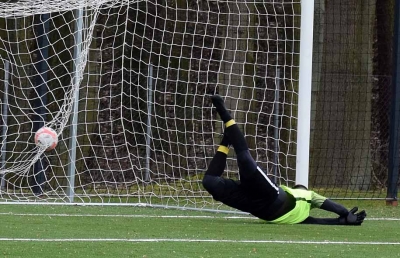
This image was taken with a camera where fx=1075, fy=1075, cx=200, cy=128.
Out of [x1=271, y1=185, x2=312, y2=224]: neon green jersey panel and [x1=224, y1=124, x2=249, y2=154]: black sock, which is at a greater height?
[x1=224, y1=124, x2=249, y2=154]: black sock

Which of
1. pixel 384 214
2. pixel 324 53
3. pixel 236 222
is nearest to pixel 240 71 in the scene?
pixel 324 53

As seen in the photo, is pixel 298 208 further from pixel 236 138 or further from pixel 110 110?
pixel 110 110

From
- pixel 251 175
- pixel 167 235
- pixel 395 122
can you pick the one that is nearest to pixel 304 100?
pixel 251 175

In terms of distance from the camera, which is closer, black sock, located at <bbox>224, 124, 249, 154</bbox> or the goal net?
black sock, located at <bbox>224, 124, 249, 154</bbox>

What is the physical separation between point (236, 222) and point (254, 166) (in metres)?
0.72

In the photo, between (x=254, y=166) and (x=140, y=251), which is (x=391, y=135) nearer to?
(x=254, y=166)

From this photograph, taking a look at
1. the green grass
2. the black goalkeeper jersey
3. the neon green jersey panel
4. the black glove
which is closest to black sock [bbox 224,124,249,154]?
the black goalkeeper jersey

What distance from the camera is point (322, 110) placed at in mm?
17797

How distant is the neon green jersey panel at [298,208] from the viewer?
10.5m

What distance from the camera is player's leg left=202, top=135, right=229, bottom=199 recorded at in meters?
10.5

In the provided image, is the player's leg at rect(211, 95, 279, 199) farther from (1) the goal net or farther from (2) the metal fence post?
(2) the metal fence post

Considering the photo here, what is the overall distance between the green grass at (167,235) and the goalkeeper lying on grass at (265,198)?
0.53 feet

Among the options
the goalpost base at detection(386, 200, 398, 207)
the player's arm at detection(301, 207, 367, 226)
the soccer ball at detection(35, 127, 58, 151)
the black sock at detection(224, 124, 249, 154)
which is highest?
the black sock at detection(224, 124, 249, 154)

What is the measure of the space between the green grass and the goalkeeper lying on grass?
0.16m
